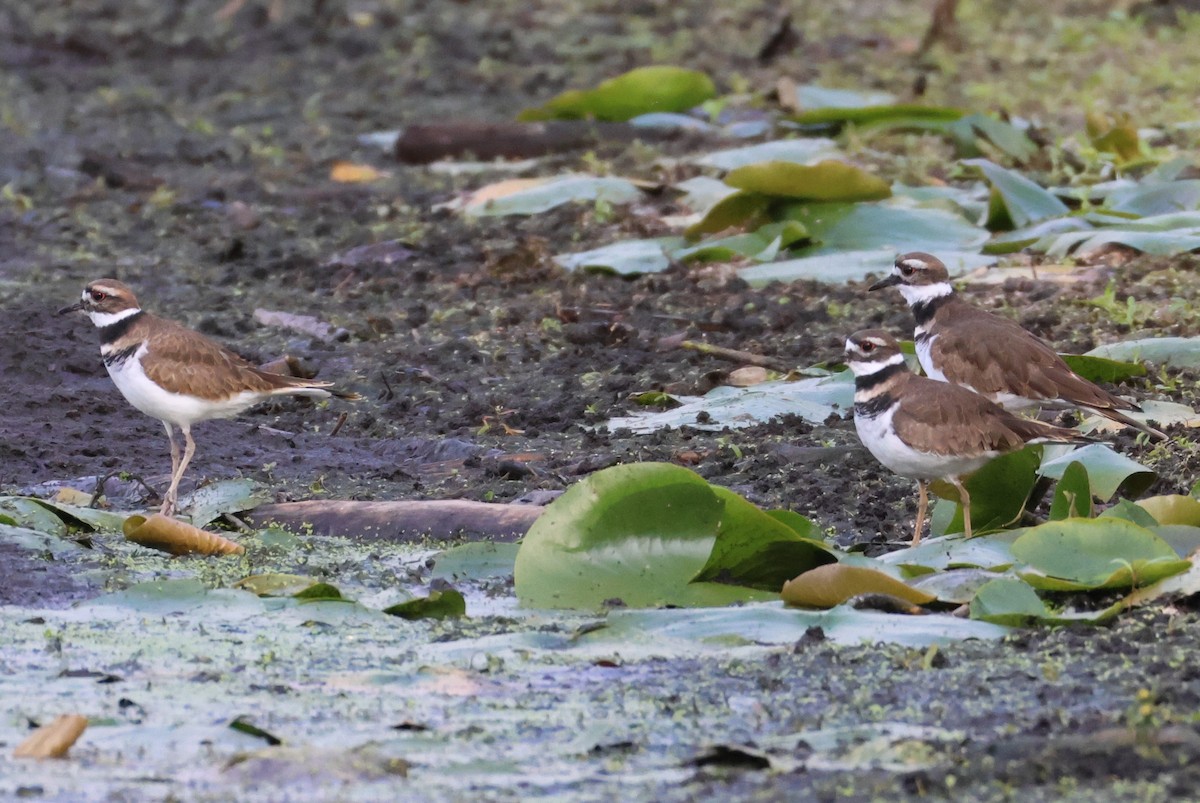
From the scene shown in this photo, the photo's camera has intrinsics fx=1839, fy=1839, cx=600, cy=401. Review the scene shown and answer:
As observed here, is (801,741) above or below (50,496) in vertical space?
above

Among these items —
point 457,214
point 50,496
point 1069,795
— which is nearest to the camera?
point 1069,795

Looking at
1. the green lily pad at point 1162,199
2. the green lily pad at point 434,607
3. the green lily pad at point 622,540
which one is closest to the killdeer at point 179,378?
the green lily pad at point 434,607

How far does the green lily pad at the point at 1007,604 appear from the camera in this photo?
4.30 metres

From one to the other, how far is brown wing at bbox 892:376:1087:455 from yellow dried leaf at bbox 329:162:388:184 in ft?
21.7

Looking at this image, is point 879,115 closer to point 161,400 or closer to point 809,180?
point 809,180

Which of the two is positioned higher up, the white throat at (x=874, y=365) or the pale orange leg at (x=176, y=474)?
the white throat at (x=874, y=365)

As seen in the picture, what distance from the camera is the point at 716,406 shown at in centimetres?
678

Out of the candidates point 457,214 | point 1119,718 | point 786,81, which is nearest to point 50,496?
point 1119,718

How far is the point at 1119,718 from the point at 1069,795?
396 millimetres

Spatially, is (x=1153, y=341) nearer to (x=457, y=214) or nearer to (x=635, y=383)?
(x=635, y=383)

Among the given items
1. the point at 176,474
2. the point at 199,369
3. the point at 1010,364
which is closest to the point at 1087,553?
the point at 1010,364

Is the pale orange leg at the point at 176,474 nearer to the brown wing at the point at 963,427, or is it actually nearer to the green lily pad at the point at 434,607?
the green lily pad at the point at 434,607

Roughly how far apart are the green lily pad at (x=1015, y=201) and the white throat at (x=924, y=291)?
1.83 m

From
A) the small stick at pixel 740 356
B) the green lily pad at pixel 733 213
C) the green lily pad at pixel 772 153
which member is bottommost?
the green lily pad at pixel 772 153
